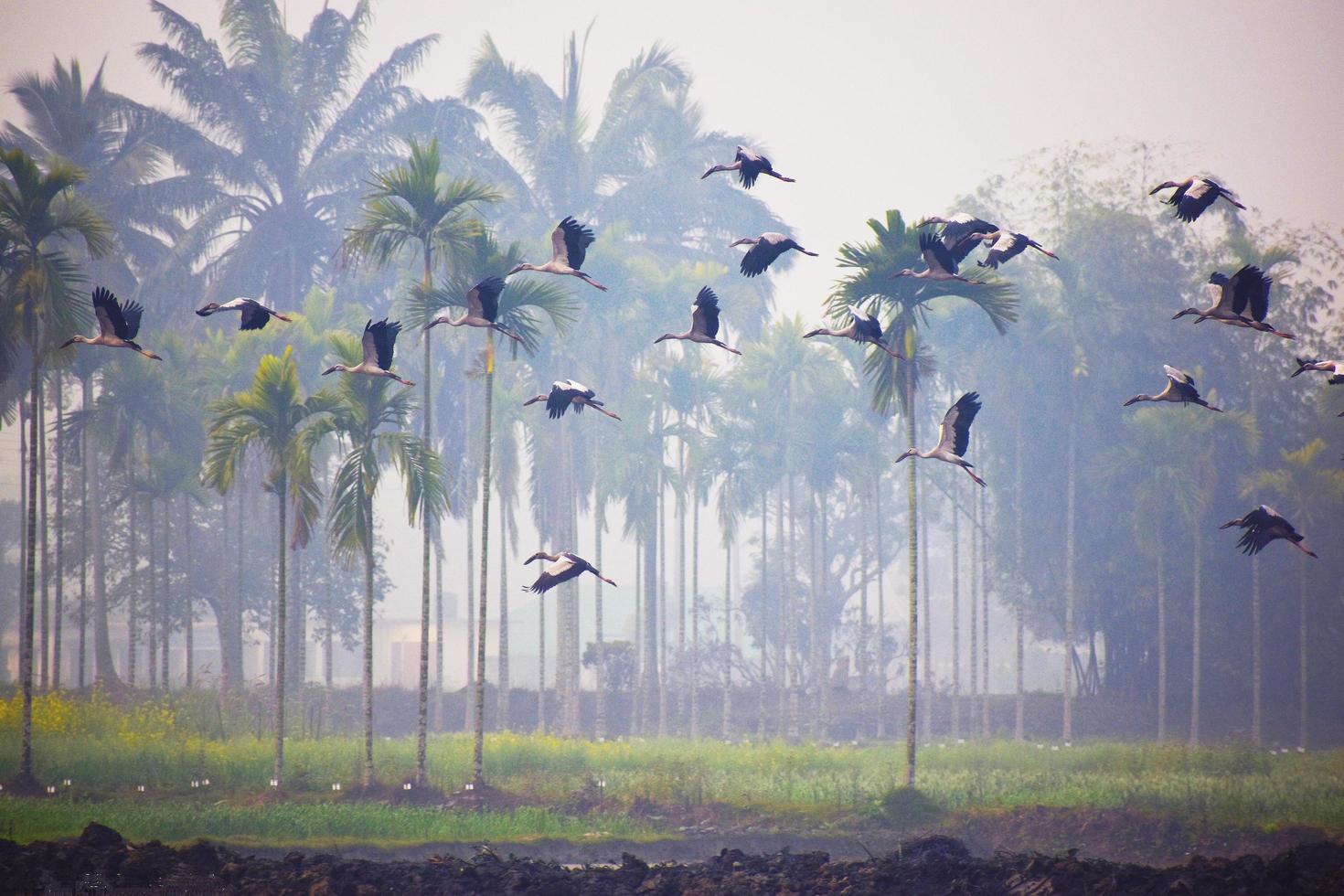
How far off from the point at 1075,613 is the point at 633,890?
35331 millimetres

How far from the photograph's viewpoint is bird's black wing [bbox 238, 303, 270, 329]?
17.9m

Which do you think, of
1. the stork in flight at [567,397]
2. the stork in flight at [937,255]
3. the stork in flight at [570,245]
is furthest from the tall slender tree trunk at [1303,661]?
the stork in flight at [570,245]

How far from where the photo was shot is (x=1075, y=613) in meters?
48.6

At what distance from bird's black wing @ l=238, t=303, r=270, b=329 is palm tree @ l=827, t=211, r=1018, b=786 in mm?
11640

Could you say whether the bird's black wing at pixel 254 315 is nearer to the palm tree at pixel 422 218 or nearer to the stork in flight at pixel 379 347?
the stork in flight at pixel 379 347

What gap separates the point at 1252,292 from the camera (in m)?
17.1

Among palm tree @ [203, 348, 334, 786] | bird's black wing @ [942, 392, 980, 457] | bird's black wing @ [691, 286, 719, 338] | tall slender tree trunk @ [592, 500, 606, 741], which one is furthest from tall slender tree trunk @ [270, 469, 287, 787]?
tall slender tree trunk @ [592, 500, 606, 741]

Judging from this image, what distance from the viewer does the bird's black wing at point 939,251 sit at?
18.6m

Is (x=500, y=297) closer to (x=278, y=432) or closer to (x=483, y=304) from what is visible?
(x=278, y=432)

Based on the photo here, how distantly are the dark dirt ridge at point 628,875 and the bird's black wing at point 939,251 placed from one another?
327 inches

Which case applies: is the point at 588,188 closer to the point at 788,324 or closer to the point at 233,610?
the point at 788,324

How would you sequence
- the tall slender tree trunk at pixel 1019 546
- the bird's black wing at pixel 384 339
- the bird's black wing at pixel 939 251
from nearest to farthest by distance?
the bird's black wing at pixel 939 251, the bird's black wing at pixel 384 339, the tall slender tree trunk at pixel 1019 546

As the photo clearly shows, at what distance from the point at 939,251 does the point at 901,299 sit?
6.70m

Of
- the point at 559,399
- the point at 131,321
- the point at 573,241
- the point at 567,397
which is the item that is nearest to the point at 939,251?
the point at 573,241
